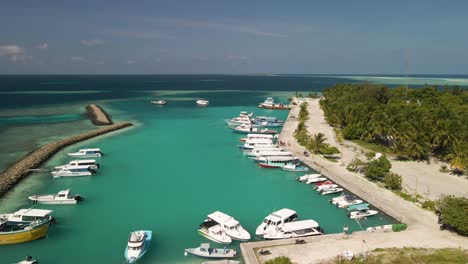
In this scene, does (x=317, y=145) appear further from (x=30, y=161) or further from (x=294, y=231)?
(x=30, y=161)

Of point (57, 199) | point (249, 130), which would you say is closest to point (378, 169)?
point (57, 199)

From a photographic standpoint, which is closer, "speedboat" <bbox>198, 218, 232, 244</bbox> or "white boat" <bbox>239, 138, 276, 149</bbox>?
"speedboat" <bbox>198, 218, 232, 244</bbox>

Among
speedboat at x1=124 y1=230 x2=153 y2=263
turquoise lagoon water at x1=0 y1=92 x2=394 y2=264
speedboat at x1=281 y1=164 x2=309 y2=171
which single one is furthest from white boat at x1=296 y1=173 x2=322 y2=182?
speedboat at x1=124 y1=230 x2=153 y2=263

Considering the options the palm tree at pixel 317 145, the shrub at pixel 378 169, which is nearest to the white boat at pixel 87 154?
the palm tree at pixel 317 145

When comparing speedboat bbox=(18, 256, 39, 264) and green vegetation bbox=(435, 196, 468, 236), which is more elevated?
green vegetation bbox=(435, 196, 468, 236)

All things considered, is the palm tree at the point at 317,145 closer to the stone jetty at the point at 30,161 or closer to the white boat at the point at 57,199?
the white boat at the point at 57,199

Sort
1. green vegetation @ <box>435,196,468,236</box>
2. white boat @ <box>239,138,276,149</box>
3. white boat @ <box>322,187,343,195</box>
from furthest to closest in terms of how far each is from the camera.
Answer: white boat @ <box>239,138,276,149</box> < white boat @ <box>322,187,343,195</box> < green vegetation @ <box>435,196,468,236</box>

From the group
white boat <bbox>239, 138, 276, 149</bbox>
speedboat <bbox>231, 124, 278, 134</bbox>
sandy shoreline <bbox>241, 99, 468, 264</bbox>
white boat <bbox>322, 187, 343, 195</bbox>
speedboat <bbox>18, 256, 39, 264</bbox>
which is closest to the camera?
speedboat <bbox>18, 256, 39, 264</bbox>

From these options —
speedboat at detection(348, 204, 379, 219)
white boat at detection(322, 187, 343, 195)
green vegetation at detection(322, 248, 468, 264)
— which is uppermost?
green vegetation at detection(322, 248, 468, 264)

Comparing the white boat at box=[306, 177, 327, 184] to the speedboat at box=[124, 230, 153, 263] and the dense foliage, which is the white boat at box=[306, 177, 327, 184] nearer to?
the dense foliage
